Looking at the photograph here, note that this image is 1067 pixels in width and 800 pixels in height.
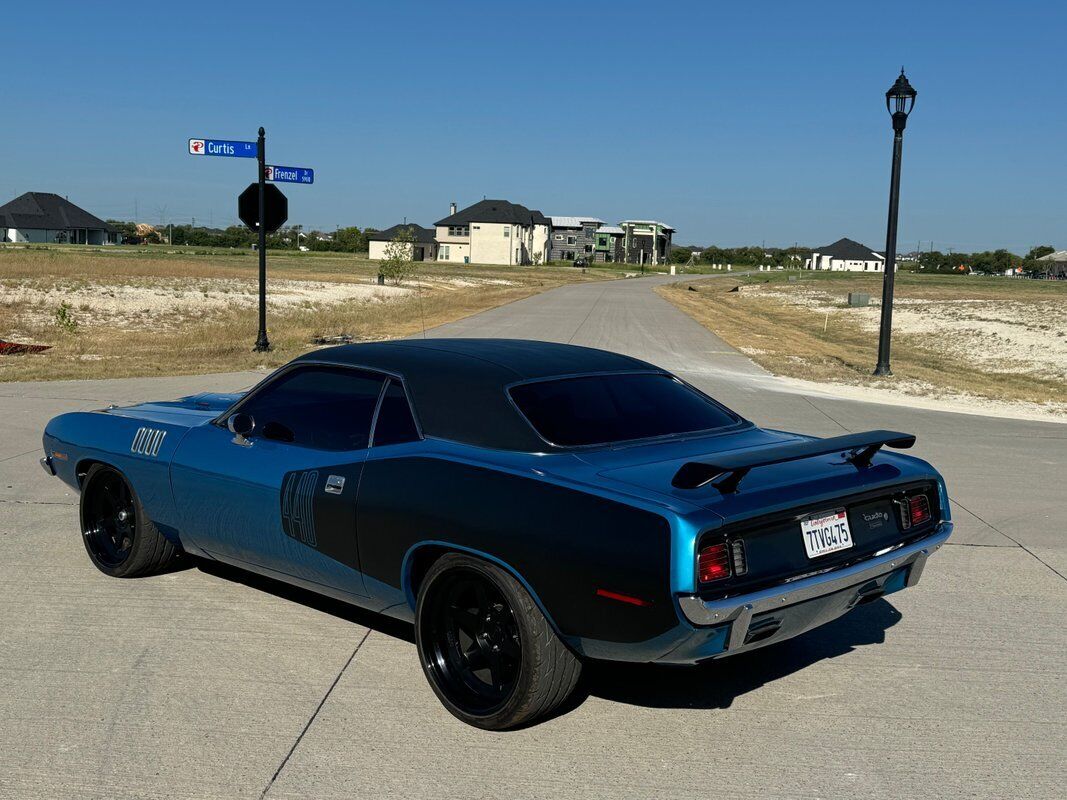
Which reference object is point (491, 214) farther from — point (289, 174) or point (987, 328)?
point (289, 174)

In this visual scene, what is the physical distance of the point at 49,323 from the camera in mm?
27250

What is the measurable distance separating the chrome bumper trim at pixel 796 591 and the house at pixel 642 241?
160288mm

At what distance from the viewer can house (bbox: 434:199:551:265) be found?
12619 centimetres

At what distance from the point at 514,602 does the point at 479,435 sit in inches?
29.1

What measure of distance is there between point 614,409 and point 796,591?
126 centimetres

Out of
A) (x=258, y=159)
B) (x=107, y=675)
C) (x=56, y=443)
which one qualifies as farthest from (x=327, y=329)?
(x=107, y=675)

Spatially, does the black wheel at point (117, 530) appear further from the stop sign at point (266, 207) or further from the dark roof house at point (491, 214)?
the dark roof house at point (491, 214)

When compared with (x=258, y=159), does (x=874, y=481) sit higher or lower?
lower

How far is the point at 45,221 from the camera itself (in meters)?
128

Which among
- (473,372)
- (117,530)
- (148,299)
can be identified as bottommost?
(148,299)

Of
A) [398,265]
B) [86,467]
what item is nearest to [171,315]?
[398,265]

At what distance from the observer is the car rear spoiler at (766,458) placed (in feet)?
12.4

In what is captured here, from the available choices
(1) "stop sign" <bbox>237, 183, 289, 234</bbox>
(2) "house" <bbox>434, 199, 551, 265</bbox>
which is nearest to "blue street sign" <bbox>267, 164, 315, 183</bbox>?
(1) "stop sign" <bbox>237, 183, 289, 234</bbox>

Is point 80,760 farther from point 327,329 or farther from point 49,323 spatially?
point 49,323
